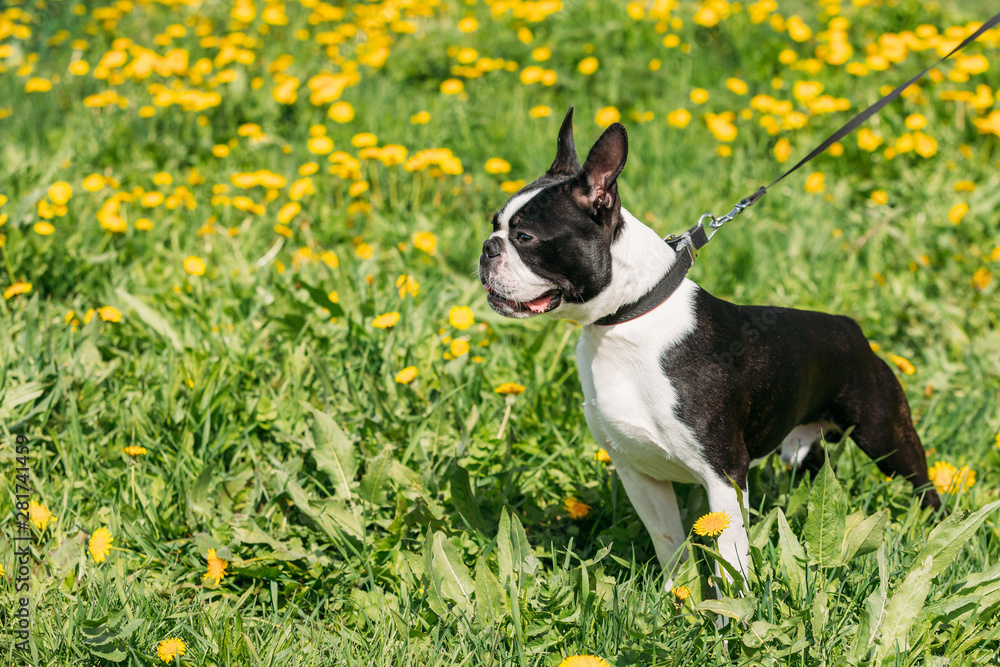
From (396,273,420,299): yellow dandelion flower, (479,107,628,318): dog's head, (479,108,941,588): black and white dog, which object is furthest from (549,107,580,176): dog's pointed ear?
(396,273,420,299): yellow dandelion flower

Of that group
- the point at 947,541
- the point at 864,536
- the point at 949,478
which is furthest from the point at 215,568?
the point at 949,478

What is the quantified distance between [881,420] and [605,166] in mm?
1212

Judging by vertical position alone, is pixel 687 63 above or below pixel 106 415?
above

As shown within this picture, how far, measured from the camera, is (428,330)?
11.6 feet

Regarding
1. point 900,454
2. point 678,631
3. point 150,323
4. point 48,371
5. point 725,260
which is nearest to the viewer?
point 678,631

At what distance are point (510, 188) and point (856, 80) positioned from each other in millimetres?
2715

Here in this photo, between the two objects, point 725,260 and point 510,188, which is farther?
point 510,188

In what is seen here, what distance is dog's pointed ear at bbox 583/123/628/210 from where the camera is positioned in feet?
6.76

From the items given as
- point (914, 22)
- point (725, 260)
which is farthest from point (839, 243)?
point (914, 22)

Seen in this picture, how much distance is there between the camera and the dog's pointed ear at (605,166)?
2061mm

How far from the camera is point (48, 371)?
2.96 meters

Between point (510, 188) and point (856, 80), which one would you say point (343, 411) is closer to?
point (510, 188)

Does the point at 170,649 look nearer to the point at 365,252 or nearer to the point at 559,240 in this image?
the point at 559,240

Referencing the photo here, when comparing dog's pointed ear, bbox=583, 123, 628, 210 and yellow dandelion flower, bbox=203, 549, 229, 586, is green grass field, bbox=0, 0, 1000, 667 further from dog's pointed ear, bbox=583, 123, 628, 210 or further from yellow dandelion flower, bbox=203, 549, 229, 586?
dog's pointed ear, bbox=583, 123, 628, 210
